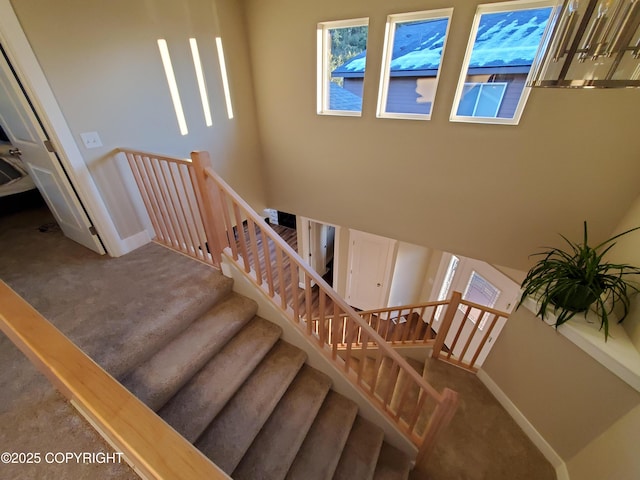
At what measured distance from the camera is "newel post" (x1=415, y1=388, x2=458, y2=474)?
55.7 inches

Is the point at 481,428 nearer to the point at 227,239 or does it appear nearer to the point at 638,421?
the point at 638,421

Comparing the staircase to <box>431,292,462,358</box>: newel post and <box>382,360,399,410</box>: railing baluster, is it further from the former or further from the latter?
<box>431,292,462,358</box>: newel post

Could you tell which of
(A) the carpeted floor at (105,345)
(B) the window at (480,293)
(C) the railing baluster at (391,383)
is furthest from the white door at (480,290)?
(C) the railing baluster at (391,383)

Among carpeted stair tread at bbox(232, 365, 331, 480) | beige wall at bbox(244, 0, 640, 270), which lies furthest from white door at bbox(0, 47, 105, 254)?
beige wall at bbox(244, 0, 640, 270)

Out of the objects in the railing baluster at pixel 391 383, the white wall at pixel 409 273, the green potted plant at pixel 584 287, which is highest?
the green potted plant at pixel 584 287

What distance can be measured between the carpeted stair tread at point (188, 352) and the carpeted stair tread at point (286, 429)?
58 cm

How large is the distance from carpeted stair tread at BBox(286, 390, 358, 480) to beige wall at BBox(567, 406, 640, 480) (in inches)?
54.4

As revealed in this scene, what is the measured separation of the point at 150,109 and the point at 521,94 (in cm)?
325

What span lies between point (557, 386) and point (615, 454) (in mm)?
389

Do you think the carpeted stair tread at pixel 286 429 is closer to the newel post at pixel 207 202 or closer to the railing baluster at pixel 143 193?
the newel post at pixel 207 202

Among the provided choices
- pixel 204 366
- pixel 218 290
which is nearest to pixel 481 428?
pixel 204 366

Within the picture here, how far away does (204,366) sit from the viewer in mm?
1637

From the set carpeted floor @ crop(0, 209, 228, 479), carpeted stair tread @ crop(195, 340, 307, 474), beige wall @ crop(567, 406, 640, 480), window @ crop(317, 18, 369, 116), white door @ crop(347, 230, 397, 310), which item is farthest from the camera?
white door @ crop(347, 230, 397, 310)

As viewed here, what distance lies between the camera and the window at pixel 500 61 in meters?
2.05
